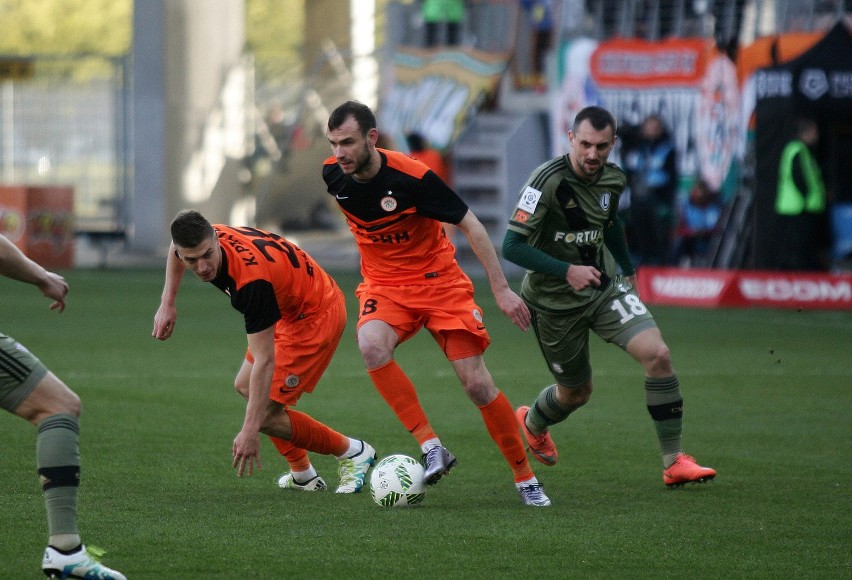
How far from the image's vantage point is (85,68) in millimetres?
58469

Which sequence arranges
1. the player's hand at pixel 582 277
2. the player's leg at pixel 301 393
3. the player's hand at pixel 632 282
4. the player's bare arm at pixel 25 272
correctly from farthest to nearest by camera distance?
1. the player's hand at pixel 632 282
2. the player's leg at pixel 301 393
3. the player's hand at pixel 582 277
4. the player's bare arm at pixel 25 272

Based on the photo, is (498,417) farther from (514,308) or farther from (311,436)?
(311,436)

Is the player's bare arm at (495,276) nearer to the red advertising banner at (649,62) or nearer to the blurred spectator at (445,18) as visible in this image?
the red advertising banner at (649,62)

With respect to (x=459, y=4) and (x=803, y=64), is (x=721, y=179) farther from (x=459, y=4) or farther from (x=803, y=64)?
(x=459, y=4)

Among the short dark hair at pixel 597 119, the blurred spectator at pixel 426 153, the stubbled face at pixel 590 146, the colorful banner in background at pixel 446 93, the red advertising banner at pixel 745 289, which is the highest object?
the short dark hair at pixel 597 119

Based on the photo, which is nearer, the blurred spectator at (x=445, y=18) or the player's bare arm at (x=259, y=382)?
the player's bare arm at (x=259, y=382)

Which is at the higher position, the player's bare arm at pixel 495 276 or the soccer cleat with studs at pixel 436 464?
the player's bare arm at pixel 495 276

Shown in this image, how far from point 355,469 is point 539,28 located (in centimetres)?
2042

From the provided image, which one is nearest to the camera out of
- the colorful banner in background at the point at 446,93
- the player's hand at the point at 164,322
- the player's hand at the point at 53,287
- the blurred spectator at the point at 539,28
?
the player's hand at the point at 53,287

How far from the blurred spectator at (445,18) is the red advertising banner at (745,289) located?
32.3 feet

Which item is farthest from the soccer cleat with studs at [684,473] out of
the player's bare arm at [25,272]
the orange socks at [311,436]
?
the player's bare arm at [25,272]

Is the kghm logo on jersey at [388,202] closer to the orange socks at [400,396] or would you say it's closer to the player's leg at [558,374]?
the orange socks at [400,396]

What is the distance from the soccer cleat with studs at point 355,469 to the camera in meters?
7.20

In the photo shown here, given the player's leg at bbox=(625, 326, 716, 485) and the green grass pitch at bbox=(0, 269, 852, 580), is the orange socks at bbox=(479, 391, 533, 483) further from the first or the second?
the player's leg at bbox=(625, 326, 716, 485)
